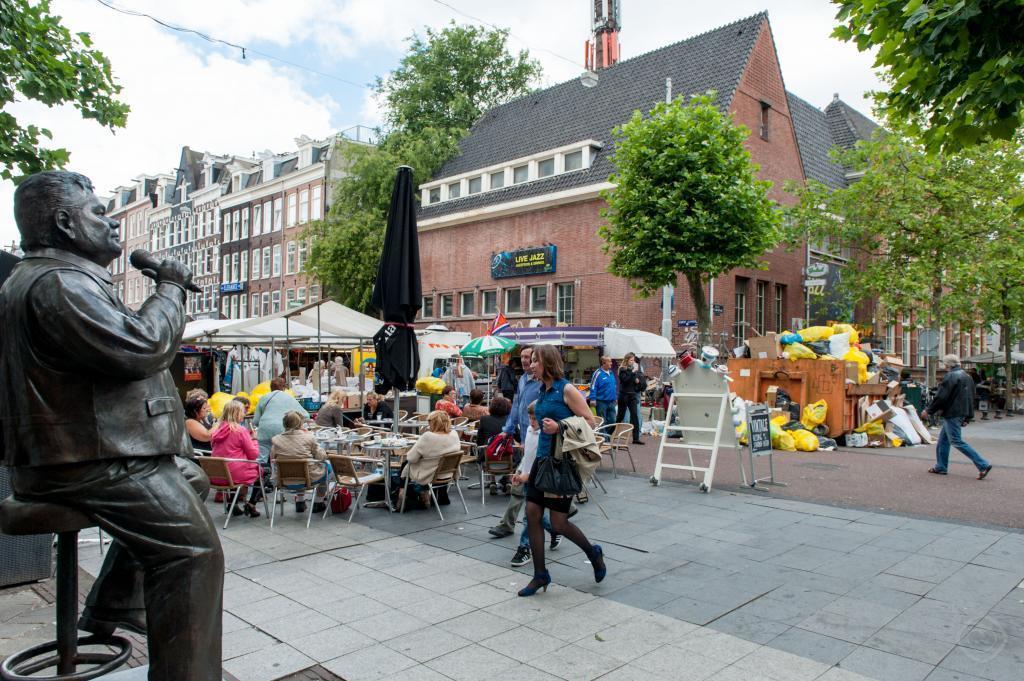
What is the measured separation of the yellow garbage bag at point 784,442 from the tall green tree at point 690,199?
4.74 m

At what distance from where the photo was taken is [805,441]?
13797 millimetres

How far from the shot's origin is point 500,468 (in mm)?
8203

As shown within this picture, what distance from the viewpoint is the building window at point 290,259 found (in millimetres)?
42969

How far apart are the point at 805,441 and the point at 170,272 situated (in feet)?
43.8

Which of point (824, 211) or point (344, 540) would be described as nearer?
point (344, 540)

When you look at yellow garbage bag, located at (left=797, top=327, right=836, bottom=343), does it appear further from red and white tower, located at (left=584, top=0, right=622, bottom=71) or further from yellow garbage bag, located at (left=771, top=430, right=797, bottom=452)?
red and white tower, located at (left=584, top=0, right=622, bottom=71)

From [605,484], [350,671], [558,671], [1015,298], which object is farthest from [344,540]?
[1015,298]

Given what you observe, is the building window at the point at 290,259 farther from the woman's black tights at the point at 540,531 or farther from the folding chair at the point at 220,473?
the woman's black tights at the point at 540,531

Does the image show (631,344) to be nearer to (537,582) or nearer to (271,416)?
(271,416)

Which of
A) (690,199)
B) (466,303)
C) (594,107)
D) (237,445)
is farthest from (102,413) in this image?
(594,107)

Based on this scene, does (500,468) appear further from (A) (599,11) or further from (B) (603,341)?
(A) (599,11)

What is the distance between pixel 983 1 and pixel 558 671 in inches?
195

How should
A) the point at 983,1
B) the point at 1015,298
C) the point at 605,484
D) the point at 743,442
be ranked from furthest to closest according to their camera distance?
the point at 1015,298 < the point at 743,442 < the point at 605,484 < the point at 983,1

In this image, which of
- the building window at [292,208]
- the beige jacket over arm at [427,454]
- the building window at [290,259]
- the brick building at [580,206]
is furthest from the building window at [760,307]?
the building window at [292,208]
